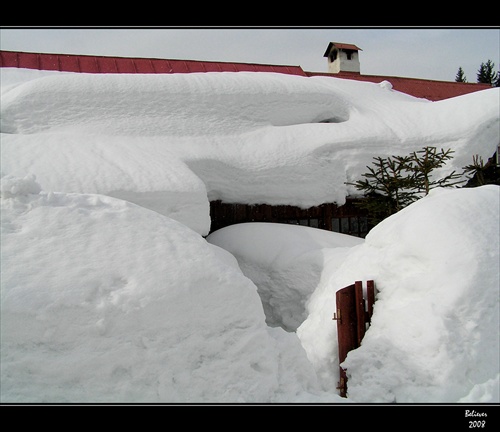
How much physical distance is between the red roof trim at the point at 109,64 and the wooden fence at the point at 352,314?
30.7ft

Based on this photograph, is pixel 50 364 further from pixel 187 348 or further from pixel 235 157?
pixel 235 157

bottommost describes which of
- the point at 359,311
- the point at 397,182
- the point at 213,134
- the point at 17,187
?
the point at 359,311

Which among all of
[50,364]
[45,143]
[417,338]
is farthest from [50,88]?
[417,338]

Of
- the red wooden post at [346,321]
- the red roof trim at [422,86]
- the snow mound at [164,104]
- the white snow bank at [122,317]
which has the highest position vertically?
the red roof trim at [422,86]

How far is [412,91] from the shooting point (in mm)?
13930

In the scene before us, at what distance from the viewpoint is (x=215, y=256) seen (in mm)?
3621

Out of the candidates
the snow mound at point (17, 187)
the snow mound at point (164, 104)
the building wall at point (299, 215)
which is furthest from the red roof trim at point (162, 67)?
the snow mound at point (17, 187)

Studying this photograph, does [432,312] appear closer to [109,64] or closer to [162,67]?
[162,67]

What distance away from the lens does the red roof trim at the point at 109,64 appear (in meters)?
11.6

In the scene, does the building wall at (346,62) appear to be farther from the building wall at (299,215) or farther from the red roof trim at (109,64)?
the building wall at (299,215)

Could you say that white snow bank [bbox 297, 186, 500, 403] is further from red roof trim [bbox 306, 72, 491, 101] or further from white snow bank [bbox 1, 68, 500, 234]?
red roof trim [bbox 306, 72, 491, 101]

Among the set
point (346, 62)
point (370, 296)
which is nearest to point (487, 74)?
point (346, 62)

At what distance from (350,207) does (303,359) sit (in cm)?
509

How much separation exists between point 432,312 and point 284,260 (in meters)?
2.66
